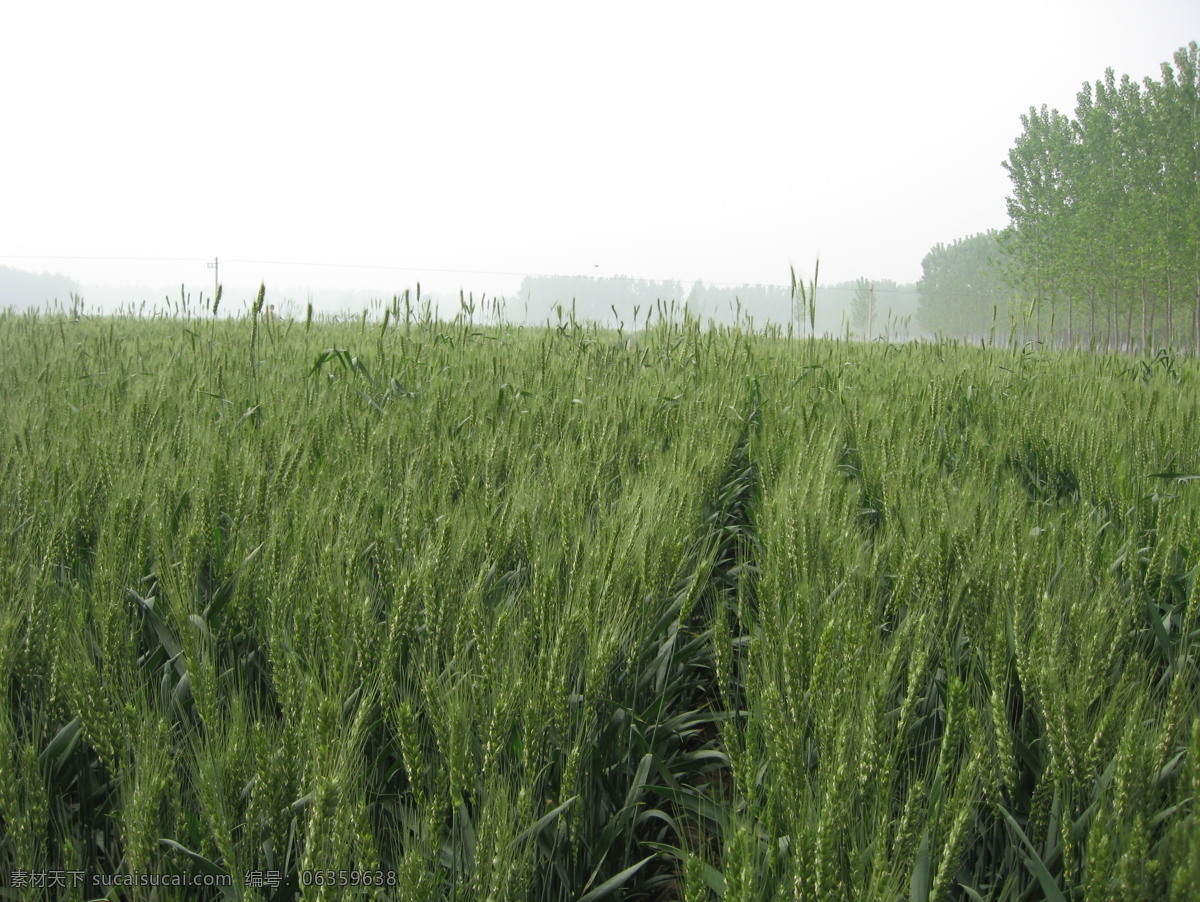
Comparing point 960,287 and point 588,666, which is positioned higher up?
point 960,287

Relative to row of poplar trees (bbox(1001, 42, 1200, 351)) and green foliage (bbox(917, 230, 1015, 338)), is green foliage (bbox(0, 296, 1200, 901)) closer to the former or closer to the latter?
row of poplar trees (bbox(1001, 42, 1200, 351))

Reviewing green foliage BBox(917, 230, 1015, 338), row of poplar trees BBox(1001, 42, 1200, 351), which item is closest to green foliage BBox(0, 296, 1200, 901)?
row of poplar trees BBox(1001, 42, 1200, 351)

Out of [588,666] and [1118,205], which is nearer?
[588,666]

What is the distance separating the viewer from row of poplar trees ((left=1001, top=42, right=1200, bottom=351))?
2495 cm

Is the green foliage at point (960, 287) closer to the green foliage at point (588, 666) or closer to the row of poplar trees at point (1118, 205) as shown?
the row of poplar trees at point (1118, 205)

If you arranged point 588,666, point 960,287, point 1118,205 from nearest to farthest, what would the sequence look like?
point 588,666 < point 1118,205 < point 960,287

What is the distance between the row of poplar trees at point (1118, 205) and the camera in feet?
81.9

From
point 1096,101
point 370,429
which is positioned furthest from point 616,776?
point 1096,101

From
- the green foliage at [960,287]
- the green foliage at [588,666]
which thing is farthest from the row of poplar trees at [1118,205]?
the green foliage at [588,666]

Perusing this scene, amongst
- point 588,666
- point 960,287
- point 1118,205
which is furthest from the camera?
point 960,287

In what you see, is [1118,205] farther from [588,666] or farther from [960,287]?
[960,287]

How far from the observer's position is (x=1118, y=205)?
29078mm

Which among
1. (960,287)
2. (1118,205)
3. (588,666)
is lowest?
(588,666)

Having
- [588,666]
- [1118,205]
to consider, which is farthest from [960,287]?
[588,666]
